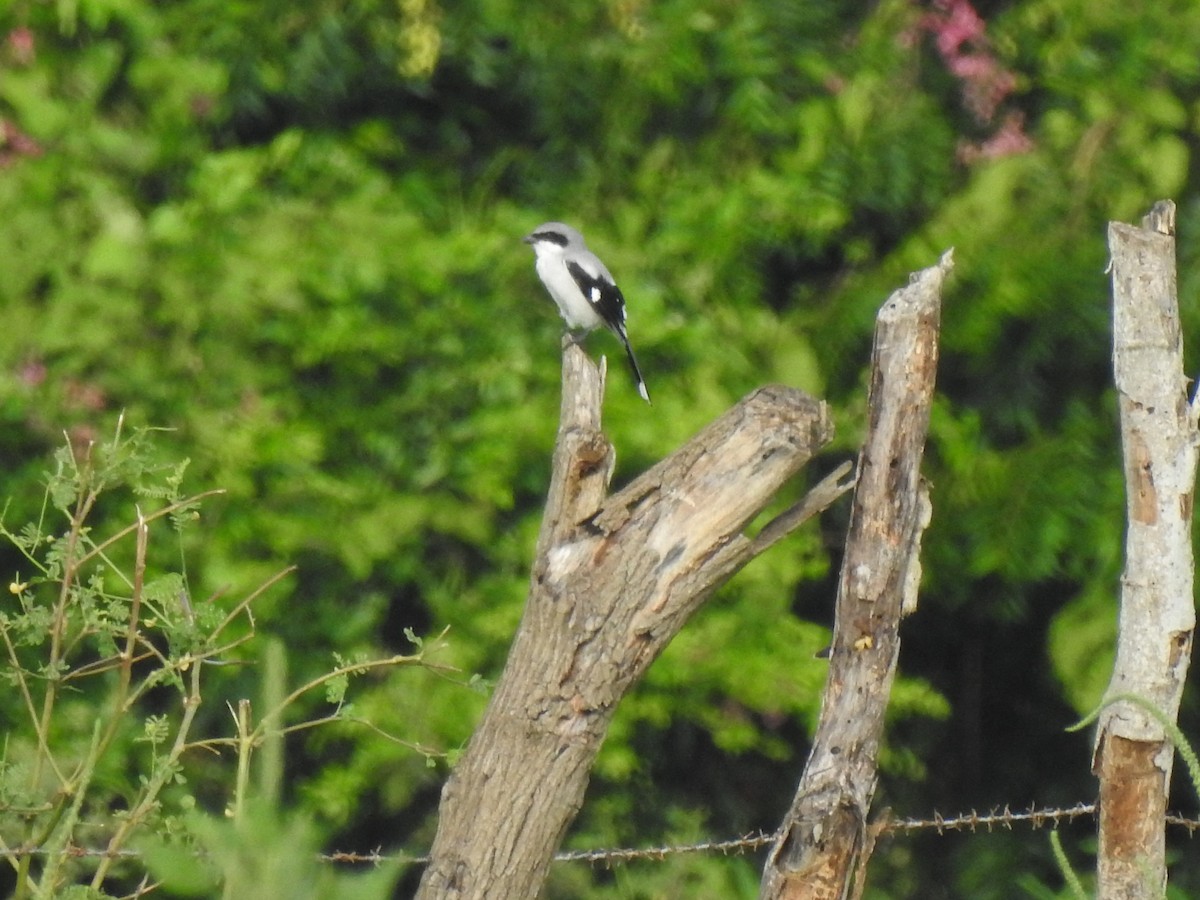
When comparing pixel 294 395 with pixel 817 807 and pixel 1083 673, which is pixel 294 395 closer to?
pixel 1083 673

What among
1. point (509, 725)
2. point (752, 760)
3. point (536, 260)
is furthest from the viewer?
point (752, 760)

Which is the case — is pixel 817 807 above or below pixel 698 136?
below

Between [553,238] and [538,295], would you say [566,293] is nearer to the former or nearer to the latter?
[553,238]

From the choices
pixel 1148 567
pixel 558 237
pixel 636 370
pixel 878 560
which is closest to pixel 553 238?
pixel 558 237

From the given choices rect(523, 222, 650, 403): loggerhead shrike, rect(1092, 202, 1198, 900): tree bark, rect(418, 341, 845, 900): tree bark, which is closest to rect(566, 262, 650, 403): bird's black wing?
rect(523, 222, 650, 403): loggerhead shrike

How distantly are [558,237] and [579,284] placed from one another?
19cm

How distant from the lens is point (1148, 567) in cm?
311

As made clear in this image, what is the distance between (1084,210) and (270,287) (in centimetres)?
266

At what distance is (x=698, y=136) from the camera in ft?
21.2

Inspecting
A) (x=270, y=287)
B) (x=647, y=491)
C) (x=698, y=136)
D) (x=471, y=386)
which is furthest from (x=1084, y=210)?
(x=647, y=491)

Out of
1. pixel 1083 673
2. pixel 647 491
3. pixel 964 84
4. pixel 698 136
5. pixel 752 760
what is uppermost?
pixel 964 84

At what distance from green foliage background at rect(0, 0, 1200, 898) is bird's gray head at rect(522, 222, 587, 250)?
0.16 meters

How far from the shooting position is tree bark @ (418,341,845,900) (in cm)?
315

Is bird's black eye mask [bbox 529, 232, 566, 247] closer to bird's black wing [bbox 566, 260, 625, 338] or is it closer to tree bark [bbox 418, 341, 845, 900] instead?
bird's black wing [bbox 566, 260, 625, 338]
